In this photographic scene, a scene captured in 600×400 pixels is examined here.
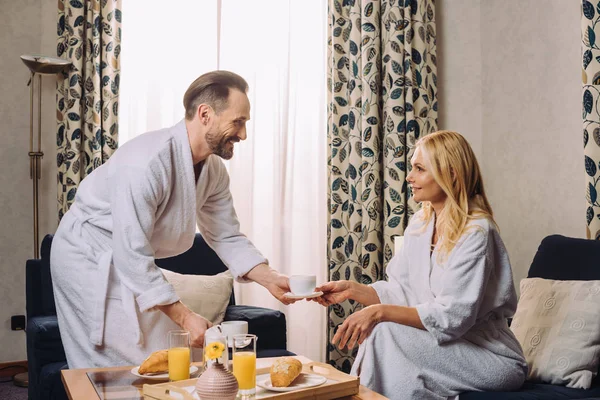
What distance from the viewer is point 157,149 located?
2.06 metres

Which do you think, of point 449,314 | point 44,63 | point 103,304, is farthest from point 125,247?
point 44,63

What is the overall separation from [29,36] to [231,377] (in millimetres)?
3183

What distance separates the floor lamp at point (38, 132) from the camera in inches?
137

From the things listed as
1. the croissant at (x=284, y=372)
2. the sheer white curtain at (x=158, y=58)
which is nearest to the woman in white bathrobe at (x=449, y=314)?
the croissant at (x=284, y=372)

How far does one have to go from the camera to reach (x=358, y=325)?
1.92 metres

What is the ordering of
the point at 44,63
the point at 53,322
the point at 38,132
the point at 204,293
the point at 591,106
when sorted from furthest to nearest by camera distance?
the point at 38,132, the point at 44,63, the point at 204,293, the point at 591,106, the point at 53,322

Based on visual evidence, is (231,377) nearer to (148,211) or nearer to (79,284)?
(148,211)

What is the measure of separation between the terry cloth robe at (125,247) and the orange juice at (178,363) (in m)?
0.28

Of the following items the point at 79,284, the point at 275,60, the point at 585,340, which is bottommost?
the point at 585,340

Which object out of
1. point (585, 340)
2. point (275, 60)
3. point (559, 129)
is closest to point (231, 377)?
point (585, 340)

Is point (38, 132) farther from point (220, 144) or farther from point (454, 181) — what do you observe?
point (454, 181)

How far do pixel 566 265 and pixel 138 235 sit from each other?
1.61 metres

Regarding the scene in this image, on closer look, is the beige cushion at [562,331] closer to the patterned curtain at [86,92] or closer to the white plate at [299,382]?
the white plate at [299,382]

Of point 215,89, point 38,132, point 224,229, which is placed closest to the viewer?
point 215,89
